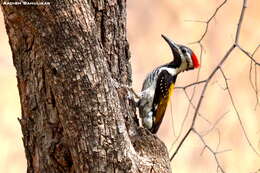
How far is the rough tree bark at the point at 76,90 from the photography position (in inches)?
98.3

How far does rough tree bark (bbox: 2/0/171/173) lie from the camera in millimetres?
2496

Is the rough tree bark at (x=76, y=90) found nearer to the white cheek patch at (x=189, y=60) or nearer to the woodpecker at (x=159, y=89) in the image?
the woodpecker at (x=159, y=89)

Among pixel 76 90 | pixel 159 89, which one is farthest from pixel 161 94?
pixel 76 90

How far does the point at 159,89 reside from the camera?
4305 mm

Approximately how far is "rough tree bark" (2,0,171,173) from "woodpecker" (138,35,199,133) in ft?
4.02

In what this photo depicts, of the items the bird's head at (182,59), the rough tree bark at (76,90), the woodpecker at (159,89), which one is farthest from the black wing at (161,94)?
the rough tree bark at (76,90)

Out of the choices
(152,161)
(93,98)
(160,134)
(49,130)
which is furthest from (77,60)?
(160,134)

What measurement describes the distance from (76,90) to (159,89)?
183 cm

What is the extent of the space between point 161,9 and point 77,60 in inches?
185

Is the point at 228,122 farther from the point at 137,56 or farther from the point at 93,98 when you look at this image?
the point at 93,98

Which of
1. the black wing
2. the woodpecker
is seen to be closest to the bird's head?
the woodpecker

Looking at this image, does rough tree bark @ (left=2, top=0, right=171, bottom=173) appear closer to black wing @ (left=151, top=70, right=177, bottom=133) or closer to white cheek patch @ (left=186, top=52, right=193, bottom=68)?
black wing @ (left=151, top=70, right=177, bottom=133)

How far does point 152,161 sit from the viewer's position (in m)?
2.88

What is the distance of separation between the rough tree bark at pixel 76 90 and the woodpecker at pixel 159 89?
1.23 meters
